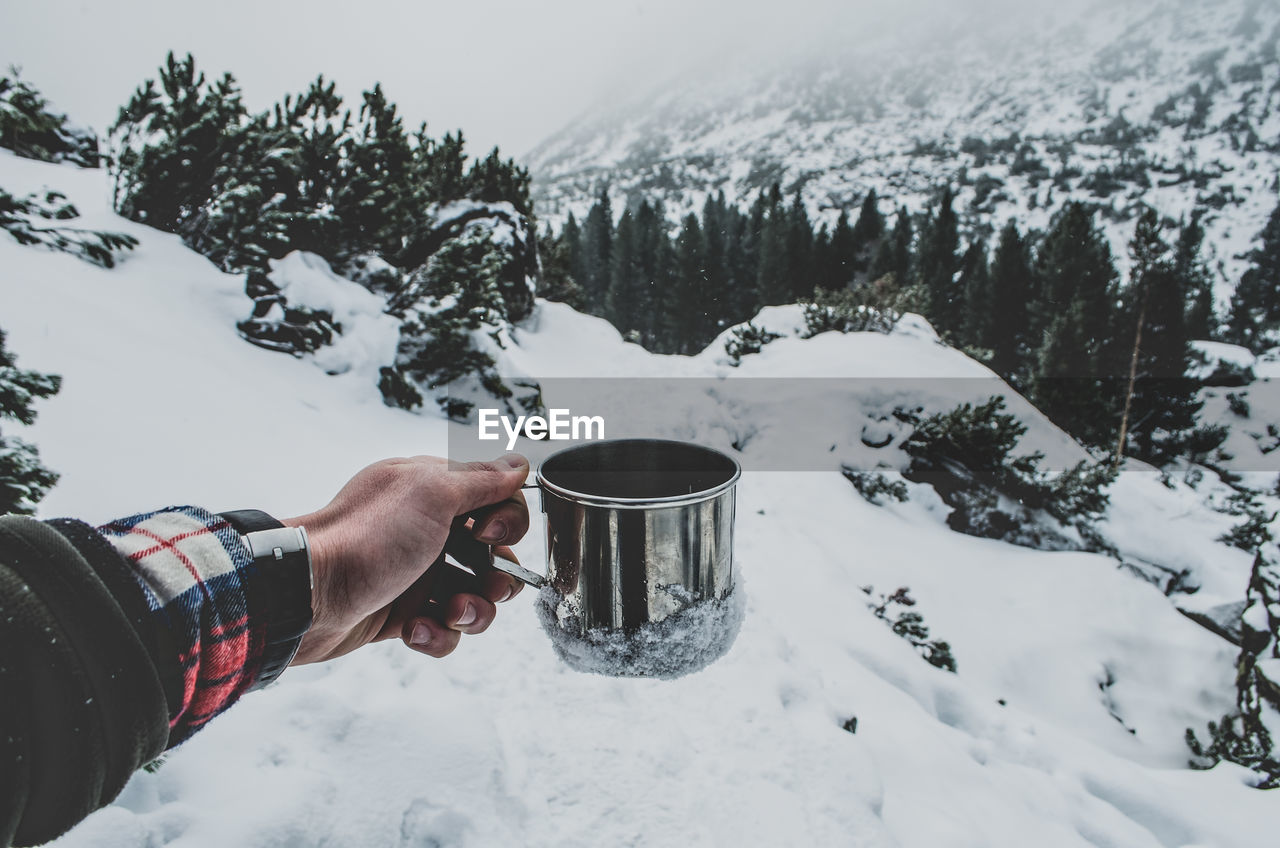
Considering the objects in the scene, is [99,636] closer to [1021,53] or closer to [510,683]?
[510,683]

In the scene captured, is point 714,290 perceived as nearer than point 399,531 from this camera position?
No

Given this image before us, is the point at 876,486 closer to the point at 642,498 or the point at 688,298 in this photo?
the point at 642,498

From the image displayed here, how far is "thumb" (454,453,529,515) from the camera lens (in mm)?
1359

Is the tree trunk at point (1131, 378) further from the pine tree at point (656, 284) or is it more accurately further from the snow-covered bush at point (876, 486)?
the pine tree at point (656, 284)

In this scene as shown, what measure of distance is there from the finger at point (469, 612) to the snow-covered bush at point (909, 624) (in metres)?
3.83

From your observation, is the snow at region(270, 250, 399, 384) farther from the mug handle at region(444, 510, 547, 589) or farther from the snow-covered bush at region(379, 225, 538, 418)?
the mug handle at region(444, 510, 547, 589)

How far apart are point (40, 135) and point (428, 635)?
36.9 ft

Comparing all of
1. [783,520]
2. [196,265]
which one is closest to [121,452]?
[196,265]

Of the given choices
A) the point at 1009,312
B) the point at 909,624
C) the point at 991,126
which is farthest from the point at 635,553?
the point at 991,126

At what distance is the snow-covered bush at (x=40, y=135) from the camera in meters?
2.75

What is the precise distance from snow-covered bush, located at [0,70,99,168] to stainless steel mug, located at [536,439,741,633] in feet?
12.0

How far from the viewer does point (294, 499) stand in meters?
3.40

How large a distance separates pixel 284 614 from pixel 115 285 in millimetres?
5689

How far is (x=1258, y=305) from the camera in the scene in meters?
29.2
